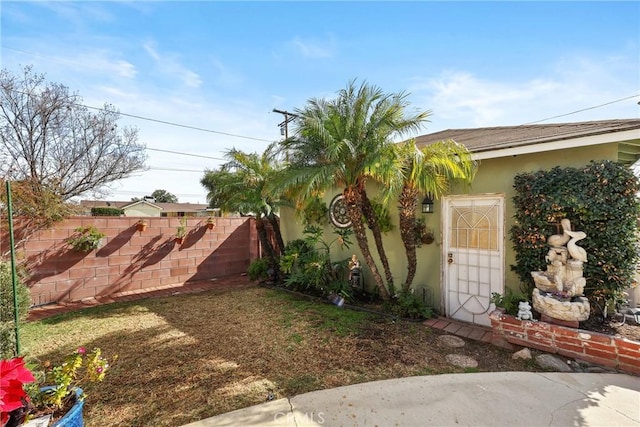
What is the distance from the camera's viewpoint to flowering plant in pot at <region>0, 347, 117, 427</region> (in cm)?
190

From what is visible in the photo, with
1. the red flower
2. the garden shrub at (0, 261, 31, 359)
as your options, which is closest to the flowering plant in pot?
the red flower

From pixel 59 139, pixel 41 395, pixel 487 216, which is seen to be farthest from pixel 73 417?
pixel 59 139

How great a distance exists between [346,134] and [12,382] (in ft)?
17.0

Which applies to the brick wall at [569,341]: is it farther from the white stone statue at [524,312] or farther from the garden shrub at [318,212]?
the garden shrub at [318,212]

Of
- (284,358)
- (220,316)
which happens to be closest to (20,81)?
(220,316)

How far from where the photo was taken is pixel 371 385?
11.7ft

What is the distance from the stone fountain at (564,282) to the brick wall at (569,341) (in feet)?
0.68

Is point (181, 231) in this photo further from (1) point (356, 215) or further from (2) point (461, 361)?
(2) point (461, 361)

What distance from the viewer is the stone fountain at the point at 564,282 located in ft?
14.0

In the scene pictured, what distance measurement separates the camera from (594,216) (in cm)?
432

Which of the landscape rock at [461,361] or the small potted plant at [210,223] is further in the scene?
the small potted plant at [210,223]

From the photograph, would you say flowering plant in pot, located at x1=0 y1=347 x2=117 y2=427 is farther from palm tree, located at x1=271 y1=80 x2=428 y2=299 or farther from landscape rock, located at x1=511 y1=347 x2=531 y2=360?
landscape rock, located at x1=511 y1=347 x2=531 y2=360

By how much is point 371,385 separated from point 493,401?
136 cm

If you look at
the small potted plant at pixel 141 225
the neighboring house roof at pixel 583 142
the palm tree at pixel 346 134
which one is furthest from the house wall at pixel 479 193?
the small potted plant at pixel 141 225
